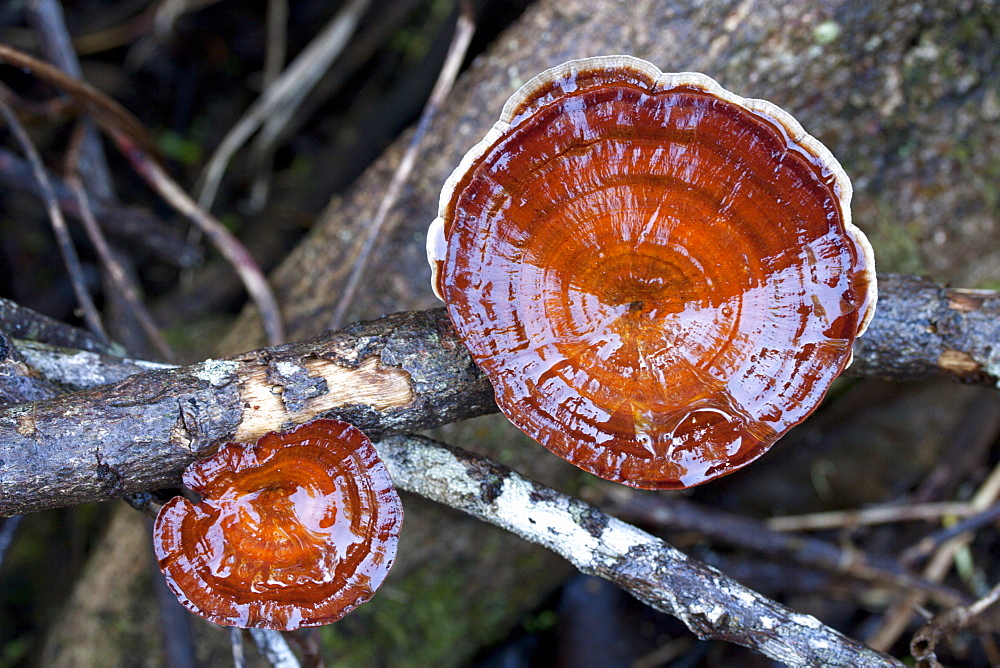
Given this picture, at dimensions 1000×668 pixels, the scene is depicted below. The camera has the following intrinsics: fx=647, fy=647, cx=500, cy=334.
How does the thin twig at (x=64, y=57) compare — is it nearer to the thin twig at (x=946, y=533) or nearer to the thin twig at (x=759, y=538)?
the thin twig at (x=759, y=538)

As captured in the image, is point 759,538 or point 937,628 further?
point 759,538

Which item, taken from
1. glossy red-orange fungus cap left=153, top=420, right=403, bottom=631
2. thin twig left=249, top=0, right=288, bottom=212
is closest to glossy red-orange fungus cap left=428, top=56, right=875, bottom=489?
glossy red-orange fungus cap left=153, top=420, right=403, bottom=631

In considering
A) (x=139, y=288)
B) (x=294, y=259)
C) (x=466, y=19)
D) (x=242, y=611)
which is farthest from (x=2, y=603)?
(x=466, y=19)

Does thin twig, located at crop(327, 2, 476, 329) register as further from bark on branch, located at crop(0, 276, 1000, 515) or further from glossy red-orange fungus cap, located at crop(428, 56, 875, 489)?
glossy red-orange fungus cap, located at crop(428, 56, 875, 489)

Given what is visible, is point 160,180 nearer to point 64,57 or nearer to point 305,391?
point 64,57

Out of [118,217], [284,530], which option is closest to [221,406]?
[284,530]

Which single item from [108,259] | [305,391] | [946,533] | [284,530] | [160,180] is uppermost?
[160,180]

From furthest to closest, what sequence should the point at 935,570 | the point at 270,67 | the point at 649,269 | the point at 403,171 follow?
1. the point at 270,67
2. the point at 935,570
3. the point at 403,171
4. the point at 649,269
